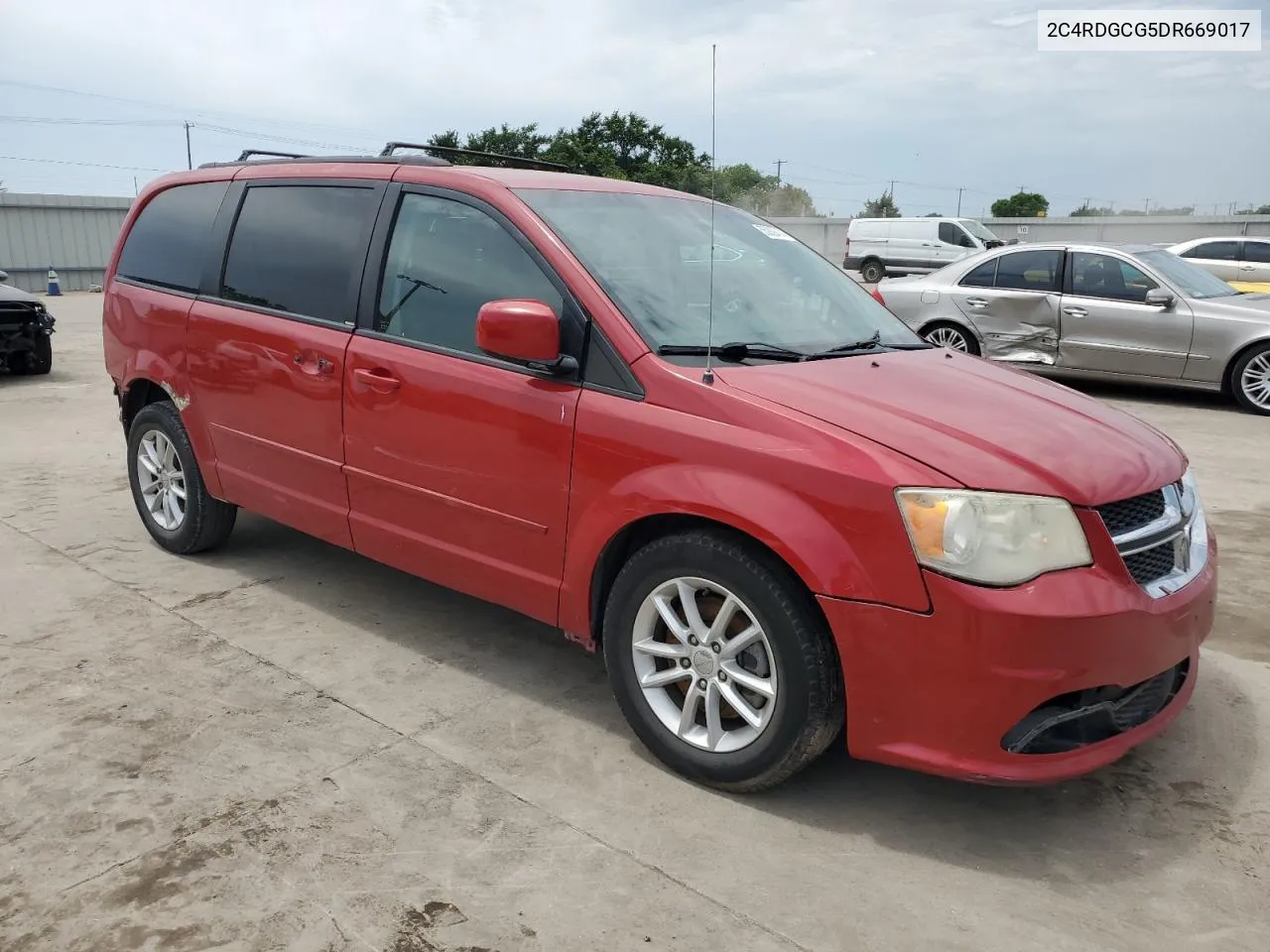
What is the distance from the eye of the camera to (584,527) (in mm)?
3217

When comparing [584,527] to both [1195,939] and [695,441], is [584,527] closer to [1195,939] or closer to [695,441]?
[695,441]

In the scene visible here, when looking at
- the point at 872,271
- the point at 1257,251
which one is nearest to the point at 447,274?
the point at 1257,251

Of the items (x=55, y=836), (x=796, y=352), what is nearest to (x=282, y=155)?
(x=796, y=352)

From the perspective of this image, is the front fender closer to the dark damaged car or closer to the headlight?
the headlight

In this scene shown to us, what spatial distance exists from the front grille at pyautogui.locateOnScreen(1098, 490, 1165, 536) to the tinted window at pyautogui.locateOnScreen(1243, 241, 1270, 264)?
47.7 feet

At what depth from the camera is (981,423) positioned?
2.96 metres

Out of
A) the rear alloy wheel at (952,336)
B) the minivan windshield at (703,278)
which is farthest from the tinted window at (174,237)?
the rear alloy wheel at (952,336)

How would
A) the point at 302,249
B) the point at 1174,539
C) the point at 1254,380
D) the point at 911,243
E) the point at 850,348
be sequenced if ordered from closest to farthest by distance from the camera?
the point at 1174,539 → the point at 850,348 → the point at 302,249 → the point at 1254,380 → the point at 911,243

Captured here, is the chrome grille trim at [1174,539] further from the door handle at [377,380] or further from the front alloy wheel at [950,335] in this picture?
the front alloy wheel at [950,335]

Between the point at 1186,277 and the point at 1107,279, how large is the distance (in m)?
0.77

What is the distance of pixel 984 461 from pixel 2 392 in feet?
34.9

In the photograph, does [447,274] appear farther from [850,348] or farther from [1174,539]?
[1174,539]

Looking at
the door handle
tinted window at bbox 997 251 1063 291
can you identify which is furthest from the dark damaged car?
tinted window at bbox 997 251 1063 291

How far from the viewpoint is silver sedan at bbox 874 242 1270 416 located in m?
9.21
